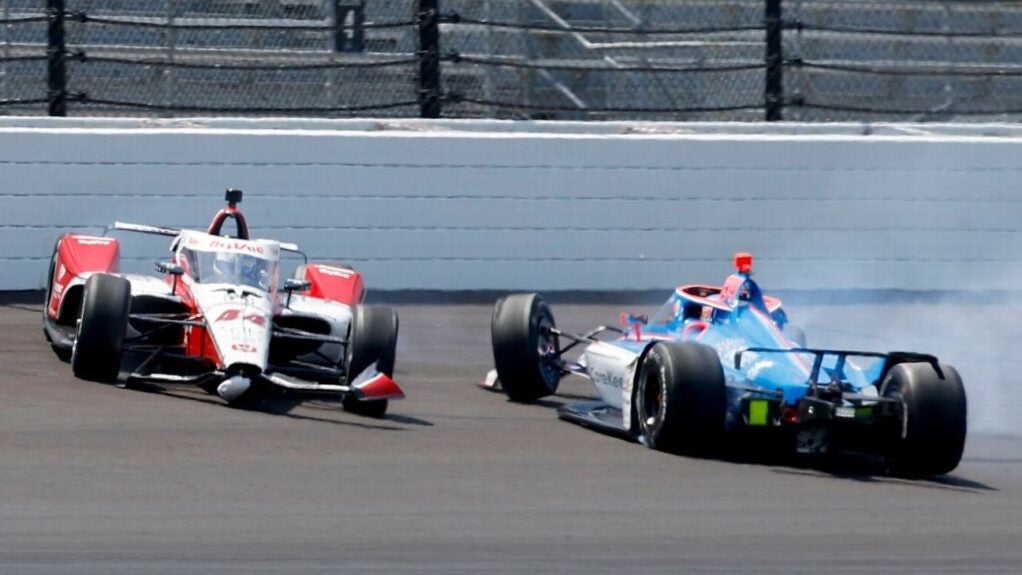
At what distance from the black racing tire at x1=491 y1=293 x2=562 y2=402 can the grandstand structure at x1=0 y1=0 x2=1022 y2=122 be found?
13.9ft

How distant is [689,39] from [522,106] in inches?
80.1

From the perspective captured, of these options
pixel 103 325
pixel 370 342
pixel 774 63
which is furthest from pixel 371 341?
pixel 774 63

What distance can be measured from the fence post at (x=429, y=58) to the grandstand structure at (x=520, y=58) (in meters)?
0.01

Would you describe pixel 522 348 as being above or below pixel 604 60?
below

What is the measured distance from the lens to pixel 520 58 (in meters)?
14.5

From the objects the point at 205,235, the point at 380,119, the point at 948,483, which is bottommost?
the point at 948,483

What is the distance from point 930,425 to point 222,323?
12.8 feet

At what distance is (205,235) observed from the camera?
10461 mm

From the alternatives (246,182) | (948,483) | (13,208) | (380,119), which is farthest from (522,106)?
(948,483)

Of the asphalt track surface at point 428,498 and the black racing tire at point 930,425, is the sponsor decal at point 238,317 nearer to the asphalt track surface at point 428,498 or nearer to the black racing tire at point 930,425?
the asphalt track surface at point 428,498

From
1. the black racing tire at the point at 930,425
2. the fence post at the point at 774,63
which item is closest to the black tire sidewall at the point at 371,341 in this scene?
the black racing tire at the point at 930,425

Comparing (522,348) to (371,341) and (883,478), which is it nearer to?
(371,341)

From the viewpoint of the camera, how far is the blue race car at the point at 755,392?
8219 millimetres

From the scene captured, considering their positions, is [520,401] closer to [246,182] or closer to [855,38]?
[246,182]
